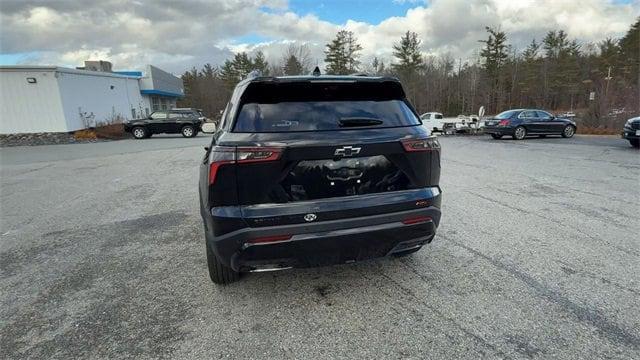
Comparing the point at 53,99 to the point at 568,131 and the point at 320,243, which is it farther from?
the point at 568,131

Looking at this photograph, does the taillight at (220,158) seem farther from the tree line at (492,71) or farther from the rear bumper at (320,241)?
the tree line at (492,71)

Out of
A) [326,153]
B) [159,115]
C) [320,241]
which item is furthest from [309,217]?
[159,115]

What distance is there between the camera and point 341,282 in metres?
3.30

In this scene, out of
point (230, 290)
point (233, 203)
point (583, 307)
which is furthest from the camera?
point (230, 290)

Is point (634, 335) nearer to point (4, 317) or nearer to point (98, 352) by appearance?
point (98, 352)

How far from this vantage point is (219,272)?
319 cm

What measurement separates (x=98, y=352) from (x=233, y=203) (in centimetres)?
131

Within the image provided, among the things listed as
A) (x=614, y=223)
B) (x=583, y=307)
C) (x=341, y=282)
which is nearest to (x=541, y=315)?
(x=583, y=307)

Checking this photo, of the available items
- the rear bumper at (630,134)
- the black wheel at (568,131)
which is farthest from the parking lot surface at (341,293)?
the black wheel at (568,131)

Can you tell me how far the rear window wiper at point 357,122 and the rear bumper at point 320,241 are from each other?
0.66 m

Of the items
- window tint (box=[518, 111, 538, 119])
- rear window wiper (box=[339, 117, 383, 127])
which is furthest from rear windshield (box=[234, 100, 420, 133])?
window tint (box=[518, 111, 538, 119])

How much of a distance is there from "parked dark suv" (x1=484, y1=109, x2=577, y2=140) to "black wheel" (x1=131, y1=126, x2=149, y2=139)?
19990 mm

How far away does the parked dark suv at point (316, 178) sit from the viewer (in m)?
2.54

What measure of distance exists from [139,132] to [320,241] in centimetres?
2346
